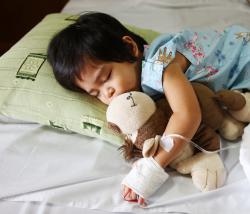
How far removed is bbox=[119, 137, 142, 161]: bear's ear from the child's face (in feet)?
0.38

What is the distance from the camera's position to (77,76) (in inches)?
34.5

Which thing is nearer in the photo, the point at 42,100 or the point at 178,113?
the point at 178,113

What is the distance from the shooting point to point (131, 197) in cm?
72

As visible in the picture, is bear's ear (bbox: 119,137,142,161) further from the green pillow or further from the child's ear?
the child's ear

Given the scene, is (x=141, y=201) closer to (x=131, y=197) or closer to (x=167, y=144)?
(x=131, y=197)

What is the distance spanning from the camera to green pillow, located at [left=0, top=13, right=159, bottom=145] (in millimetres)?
896

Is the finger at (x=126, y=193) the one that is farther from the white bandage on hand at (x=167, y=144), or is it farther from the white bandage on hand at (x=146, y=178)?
the white bandage on hand at (x=167, y=144)

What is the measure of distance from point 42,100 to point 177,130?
1.25 feet

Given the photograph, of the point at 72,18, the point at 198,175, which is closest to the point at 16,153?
the point at 198,175

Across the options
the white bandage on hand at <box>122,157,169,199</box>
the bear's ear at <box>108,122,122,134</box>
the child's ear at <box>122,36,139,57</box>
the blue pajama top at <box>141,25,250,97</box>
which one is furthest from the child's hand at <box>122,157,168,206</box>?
the child's ear at <box>122,36,139,57</box>

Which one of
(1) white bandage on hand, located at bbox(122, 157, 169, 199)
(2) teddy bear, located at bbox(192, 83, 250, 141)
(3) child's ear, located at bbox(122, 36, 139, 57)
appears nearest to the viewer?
Result: (1) white bandage on hand, located at bbox(122, 157, 169, 199)

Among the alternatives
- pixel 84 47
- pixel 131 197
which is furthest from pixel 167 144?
pixel 84 47

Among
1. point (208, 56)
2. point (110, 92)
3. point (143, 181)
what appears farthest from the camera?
point (208, 56)

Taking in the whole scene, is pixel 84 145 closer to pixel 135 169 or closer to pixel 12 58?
pixel 135 169
